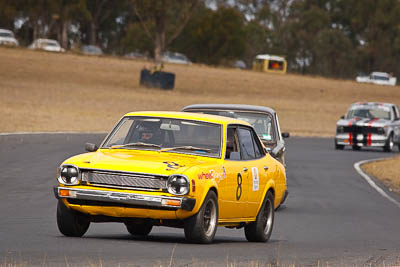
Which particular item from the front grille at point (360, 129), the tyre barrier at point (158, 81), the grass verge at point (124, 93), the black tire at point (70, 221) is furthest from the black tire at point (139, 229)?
the tyre barrier at point (158, 81)

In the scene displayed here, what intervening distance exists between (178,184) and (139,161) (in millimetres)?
550

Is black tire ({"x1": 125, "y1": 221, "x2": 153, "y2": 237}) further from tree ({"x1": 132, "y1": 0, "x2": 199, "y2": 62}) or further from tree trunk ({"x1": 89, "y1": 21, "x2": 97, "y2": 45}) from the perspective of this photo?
tree trunk ({"x1": 89, "y1": 21, "x2": 97, "y2": 45})

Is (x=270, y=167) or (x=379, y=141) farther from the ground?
(x=270, y=167)

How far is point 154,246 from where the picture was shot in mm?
10023

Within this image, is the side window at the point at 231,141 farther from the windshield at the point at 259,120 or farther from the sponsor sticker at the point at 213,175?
the windshield at the point at 259,120

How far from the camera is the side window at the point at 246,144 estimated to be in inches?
442

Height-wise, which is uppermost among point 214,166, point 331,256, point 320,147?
Result: point 214,166

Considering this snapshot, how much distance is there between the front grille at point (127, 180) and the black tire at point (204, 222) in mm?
450

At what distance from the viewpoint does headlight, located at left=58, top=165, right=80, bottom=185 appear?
388 inches

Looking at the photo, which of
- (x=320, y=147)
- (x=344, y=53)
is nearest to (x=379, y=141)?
(x=320, y=147)

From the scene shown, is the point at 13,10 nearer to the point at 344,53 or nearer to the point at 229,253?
the point at 344,53

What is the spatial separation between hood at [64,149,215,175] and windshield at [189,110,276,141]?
629 cm

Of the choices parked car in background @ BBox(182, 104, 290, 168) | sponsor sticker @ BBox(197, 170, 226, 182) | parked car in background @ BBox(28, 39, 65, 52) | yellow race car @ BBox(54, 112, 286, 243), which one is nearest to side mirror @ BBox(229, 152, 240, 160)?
yellow race car @ BBox(54, 112, 286, 243)

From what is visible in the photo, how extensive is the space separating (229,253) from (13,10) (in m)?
78.3
